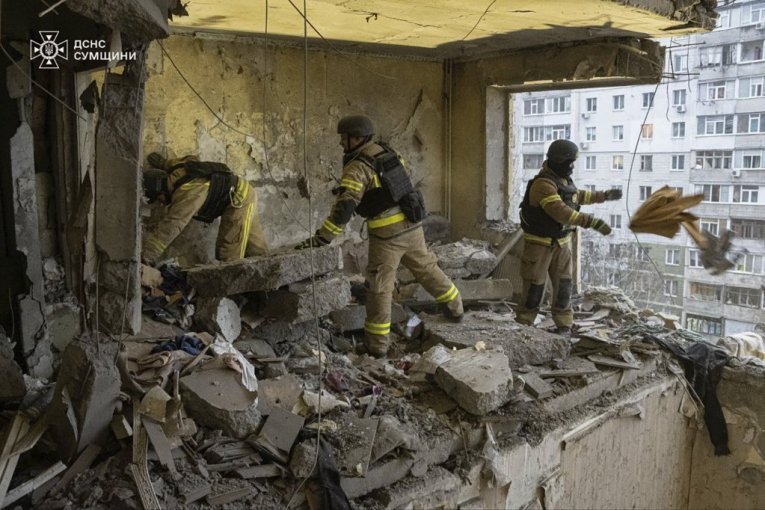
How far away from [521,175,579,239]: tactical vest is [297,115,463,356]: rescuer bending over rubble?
1.10 metres

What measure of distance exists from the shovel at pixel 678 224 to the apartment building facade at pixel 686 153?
0.41m

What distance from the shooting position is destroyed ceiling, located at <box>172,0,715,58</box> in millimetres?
4965

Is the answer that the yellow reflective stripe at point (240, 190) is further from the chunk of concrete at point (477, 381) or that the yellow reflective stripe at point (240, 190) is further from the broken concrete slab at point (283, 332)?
the chunk of concrete at point (477, 381)

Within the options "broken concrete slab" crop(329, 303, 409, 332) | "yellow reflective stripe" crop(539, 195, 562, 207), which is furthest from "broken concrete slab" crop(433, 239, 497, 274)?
"yellow reflective stripe" crop(539, 195, 562, 207)

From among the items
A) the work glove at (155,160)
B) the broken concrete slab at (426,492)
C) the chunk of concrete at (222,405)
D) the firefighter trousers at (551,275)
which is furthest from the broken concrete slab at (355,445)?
the work glove at (155,160)

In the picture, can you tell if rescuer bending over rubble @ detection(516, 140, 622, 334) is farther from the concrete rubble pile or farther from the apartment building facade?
the apartment building facade

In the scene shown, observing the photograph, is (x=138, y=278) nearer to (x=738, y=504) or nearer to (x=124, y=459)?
(x=124, y=459)

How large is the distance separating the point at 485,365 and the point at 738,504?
10.6 ft

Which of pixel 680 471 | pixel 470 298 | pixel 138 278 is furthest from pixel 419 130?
pixel 138 278

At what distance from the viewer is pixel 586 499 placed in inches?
199

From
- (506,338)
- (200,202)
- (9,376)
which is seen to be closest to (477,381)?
(506,338)

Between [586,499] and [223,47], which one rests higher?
[223,47]

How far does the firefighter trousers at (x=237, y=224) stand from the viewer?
5.93 m

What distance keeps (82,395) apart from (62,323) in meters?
0.94
